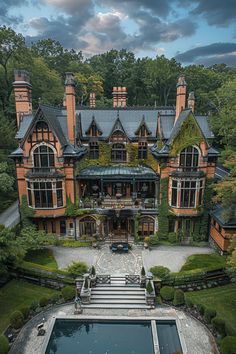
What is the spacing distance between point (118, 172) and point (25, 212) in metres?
10.9

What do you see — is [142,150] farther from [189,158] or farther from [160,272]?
[160,272]

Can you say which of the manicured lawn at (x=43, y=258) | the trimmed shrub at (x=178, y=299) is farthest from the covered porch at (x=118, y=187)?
the trimmed shrub at (x=178, y=299)

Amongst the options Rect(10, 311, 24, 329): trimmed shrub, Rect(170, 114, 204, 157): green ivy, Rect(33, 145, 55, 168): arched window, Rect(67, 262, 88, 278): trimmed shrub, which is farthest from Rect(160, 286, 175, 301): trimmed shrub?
Rect(33, 145, 55, 168): arched window

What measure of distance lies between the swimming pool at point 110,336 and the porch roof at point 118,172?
585 inches

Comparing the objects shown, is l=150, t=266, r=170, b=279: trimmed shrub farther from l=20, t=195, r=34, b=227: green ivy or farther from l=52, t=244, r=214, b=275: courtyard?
l=20, t=195, r=34, b=227: green ivy

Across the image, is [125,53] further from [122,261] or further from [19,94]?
[122,261]

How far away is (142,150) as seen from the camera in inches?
1204

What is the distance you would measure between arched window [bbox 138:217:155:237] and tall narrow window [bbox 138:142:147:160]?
7335 millimetres

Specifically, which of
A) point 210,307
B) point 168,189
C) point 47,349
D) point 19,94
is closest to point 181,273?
point 210,307

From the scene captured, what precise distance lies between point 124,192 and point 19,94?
1662 cm

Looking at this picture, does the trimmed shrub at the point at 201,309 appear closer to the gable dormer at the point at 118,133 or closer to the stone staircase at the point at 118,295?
the stone staircase at the point at 118,295

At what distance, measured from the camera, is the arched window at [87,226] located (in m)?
28.6

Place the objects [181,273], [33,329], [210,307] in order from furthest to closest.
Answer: [181,273] < [210,307] < [33,329]

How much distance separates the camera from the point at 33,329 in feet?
55.0
